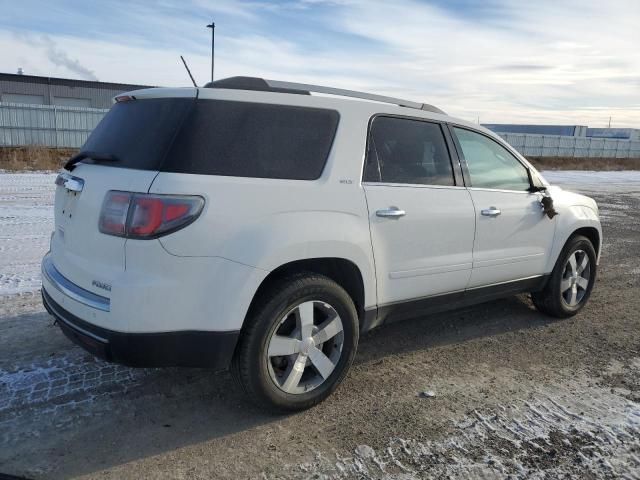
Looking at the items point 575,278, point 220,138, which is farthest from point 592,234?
point 220,138

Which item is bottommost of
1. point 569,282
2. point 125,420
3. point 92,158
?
point 125,420

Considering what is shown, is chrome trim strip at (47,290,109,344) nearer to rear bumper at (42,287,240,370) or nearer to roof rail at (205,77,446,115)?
rear bumper at (42,287,240,370)

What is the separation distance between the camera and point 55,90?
39125 millimetres

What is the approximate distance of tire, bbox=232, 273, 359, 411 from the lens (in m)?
2.96

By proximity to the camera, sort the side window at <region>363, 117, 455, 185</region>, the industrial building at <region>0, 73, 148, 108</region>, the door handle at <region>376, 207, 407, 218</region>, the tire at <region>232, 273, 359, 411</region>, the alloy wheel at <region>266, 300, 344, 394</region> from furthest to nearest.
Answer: the industrial building at <region>0, 73, 148, 108</region> → the side window at <region>363, 117, 455, 185</region> → the door handle at <region>376, 207, 407, 218</region> → the alloy wheel at <region>266, 300, 344, 394</region> → the tire at <region>232, 273, 359, 411</region>

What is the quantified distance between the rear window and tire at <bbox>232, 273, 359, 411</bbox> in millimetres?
669

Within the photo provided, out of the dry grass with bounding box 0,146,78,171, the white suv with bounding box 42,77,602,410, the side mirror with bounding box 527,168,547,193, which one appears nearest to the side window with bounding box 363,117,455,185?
the white suv with bounding box 42,77,602,410

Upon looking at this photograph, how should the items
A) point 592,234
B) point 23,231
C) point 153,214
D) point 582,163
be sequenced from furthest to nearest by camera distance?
point 582,163
point 23,231
point 592,234
point 153,214

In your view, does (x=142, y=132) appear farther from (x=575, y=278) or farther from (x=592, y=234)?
(x=592, y=234)

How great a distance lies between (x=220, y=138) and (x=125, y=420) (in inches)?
66.0

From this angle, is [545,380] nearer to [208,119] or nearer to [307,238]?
[307,238]

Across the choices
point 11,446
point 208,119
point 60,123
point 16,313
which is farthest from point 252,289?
point 60,123

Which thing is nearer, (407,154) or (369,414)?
(369,414)

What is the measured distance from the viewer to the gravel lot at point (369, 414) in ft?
9.05
